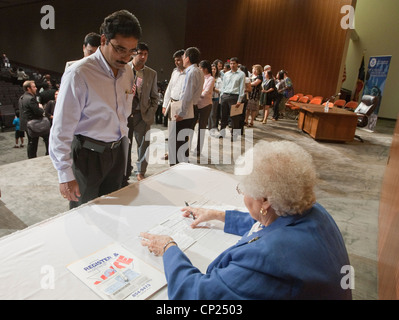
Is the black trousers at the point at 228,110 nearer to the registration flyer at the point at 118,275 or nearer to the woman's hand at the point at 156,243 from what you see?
the woman's hand at the point at 156,243

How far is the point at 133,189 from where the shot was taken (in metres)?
1.69

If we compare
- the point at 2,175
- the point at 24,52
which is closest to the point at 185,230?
the point at 2,175

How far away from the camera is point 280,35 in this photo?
10.4m

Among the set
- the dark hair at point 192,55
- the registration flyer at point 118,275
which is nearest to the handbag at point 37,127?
the dark hair at point 192,55

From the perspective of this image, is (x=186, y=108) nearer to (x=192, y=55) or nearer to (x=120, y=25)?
(x=192, y=55)

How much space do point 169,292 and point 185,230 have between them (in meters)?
0.44

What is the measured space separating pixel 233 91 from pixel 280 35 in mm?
6106

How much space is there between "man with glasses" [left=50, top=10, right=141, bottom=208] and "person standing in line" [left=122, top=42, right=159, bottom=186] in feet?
4.13

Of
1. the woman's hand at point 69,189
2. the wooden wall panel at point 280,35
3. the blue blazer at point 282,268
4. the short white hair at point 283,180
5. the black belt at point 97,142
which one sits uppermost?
the wooden wall panel at point 280,35

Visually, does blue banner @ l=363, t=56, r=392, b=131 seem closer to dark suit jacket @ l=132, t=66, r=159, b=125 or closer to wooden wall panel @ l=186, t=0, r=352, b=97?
wooden wall panel @ l=186, t=0, r=352, b=97

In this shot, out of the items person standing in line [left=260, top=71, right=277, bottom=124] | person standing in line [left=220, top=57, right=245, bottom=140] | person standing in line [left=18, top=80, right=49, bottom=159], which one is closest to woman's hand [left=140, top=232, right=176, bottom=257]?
person standing in line [left=18, top=80, right=49, bottom=159]

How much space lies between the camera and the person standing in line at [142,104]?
3.02 metres

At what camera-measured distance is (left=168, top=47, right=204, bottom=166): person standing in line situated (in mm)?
3471

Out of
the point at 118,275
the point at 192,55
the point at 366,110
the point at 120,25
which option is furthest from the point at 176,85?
the point at 366,110
